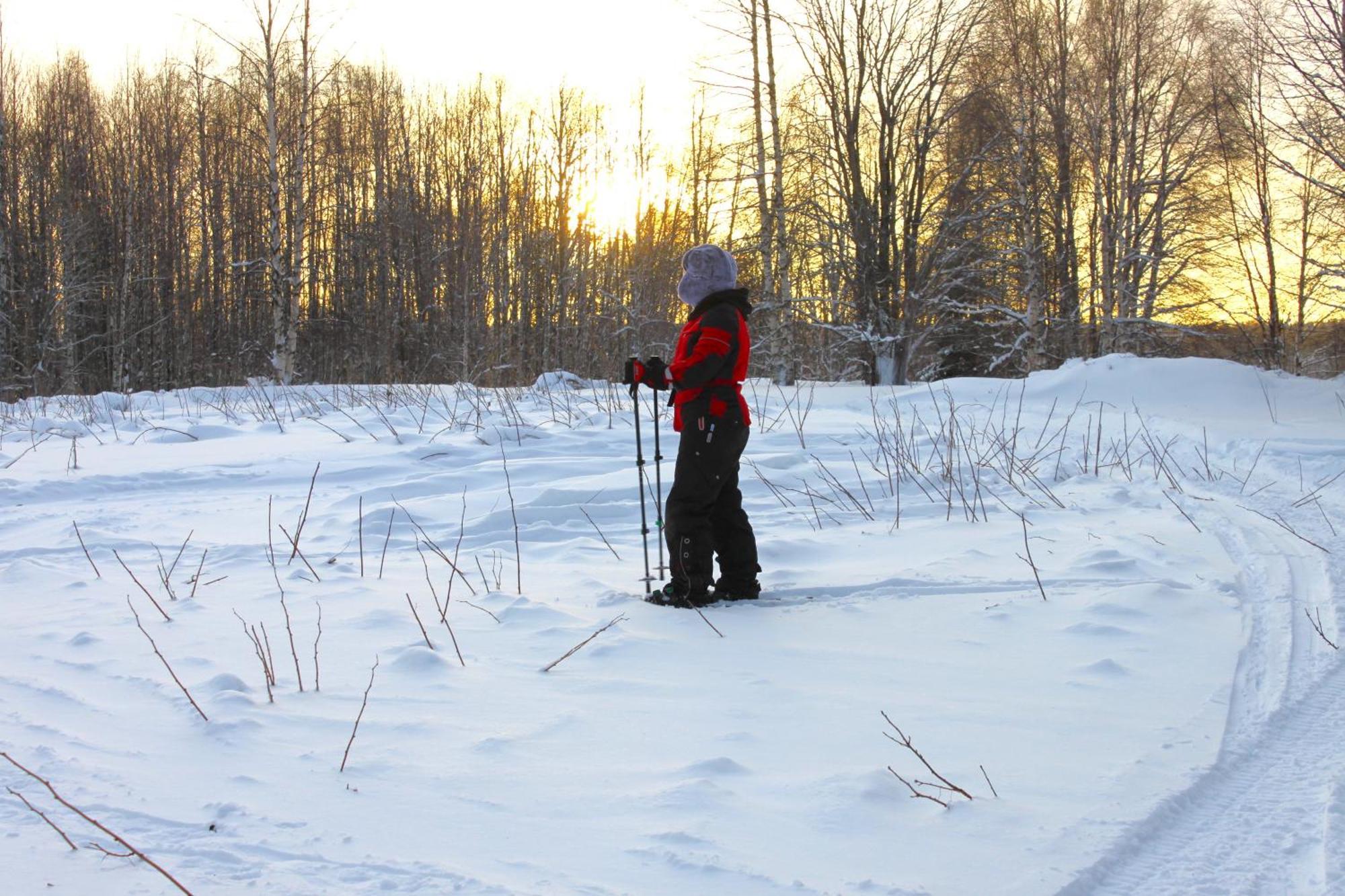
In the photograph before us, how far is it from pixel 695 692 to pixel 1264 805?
1.54 metres

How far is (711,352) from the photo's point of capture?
3961 millimetres

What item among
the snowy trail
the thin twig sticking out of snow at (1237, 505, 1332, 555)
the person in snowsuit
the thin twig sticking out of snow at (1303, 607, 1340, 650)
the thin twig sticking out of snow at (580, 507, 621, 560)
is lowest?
the snowy trail

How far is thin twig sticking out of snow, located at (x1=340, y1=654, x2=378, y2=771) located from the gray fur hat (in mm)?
2072

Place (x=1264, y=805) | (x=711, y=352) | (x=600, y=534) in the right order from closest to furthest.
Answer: (x=1264, y=805) → (x=711, y=352) → (x=600, y=534)

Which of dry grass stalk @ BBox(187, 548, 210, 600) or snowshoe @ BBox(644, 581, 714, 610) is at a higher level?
dry grass stalk @ BBox(187, 548, 210, 600)

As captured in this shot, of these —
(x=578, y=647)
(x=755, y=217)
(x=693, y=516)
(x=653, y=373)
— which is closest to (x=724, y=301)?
(x=653, y=373)

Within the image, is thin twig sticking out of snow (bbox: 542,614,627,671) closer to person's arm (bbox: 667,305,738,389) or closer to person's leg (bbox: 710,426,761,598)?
person's leg (bbox: 710,426,761,598)

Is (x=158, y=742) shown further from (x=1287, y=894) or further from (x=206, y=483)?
(x=206, y=483)

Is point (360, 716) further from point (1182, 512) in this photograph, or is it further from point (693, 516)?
point (1182, 512)

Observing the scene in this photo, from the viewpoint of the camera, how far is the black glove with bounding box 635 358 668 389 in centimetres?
400

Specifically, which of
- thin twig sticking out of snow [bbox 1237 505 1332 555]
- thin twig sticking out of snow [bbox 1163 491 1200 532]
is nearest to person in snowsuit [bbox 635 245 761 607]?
thin twig sticking out of snow [bbox 1163 491 1200 532]

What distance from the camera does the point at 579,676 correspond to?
303cm

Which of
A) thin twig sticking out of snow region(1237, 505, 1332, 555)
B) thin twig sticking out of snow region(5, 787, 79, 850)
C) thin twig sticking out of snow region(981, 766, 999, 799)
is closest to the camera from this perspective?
thin twig sticking out of snow region(5, 787, 79, 850)

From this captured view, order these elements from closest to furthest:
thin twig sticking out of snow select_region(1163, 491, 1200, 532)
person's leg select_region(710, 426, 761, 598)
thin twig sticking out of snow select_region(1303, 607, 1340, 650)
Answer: thin twig sticking out of snow select_region(1303, 607, 1340, 650)
person's leg select_region(710, 426, 761, 598)
thin twig sticking out of snow select_region(1163, 491, 1200, 532)
